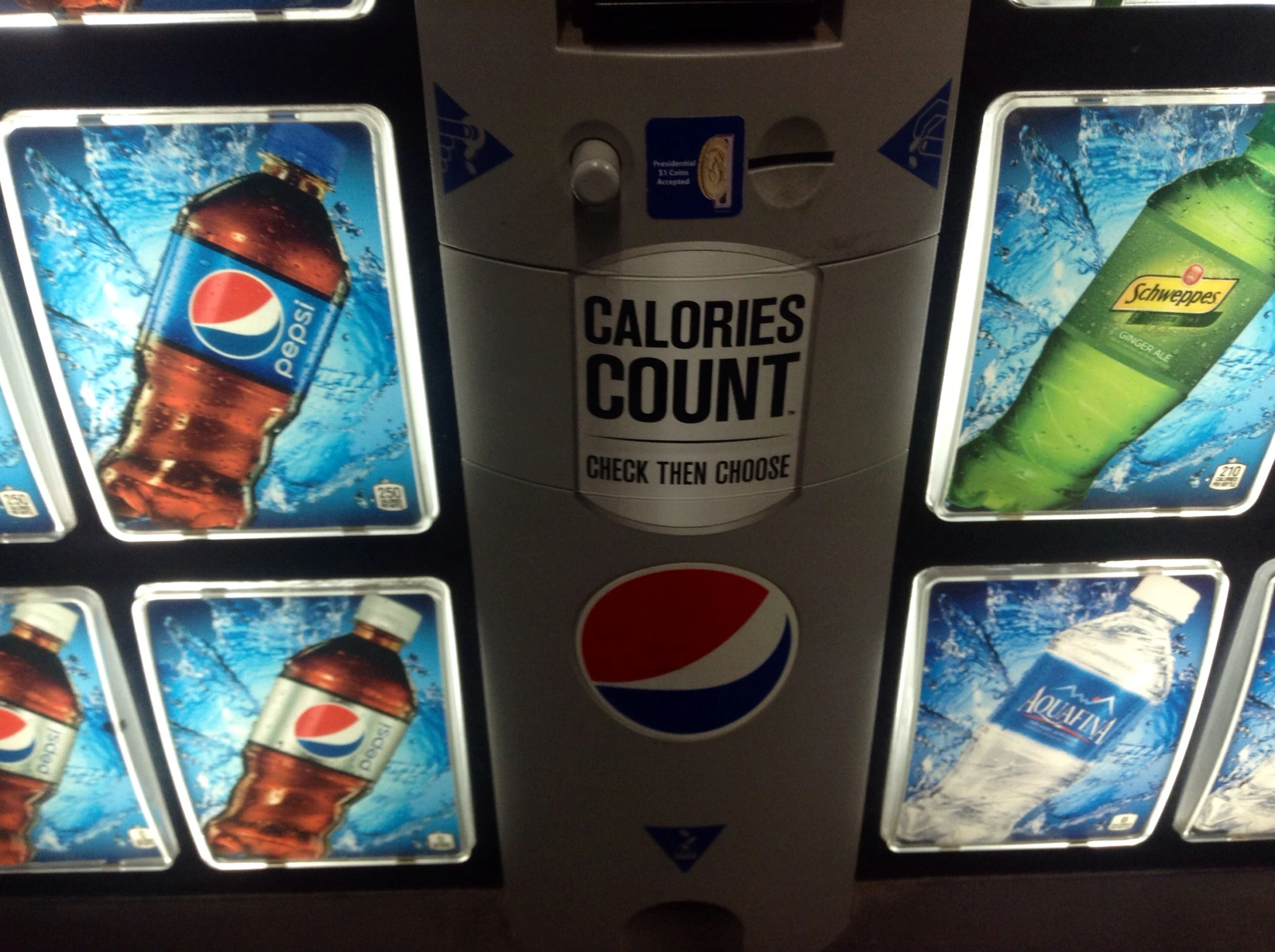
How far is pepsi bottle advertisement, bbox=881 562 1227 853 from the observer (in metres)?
1.38

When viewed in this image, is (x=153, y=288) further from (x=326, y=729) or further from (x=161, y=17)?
(x=326, y=729)

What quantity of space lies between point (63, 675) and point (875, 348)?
1.26 metres

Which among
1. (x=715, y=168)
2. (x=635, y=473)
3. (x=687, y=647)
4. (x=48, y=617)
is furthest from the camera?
(x=48, y=617)

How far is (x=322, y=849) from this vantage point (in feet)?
5.06

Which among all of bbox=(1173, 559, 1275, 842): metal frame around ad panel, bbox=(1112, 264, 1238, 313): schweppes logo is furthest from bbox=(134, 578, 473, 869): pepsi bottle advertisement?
bbox=(1173, 559, 1275, 842): metal frame around ad panel

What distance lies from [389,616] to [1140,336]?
3.58ft

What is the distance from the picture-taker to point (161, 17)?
40.4 inches

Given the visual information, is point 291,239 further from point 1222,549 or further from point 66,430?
point 1222,549

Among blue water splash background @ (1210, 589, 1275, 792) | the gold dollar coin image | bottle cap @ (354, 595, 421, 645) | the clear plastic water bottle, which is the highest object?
the gold dollar coin image

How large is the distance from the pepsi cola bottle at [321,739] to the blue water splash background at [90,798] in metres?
0.14

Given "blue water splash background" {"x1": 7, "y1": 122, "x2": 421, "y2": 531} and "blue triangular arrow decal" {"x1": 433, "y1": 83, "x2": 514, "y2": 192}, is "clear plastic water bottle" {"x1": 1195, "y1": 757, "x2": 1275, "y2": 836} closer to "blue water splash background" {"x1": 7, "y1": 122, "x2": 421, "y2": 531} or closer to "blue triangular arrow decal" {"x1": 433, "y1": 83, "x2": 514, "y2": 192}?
"blue water splash background" {"x1": 7, "y1": 122, "x2": 421, "y2": 531}

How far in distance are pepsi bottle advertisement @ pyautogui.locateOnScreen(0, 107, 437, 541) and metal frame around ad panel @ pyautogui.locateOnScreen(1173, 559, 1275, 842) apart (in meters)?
1.22

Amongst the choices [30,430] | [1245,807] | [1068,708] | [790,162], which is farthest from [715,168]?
[1245,807]

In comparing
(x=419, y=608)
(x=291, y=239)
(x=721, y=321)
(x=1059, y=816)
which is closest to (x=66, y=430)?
(x=291, y=239)
